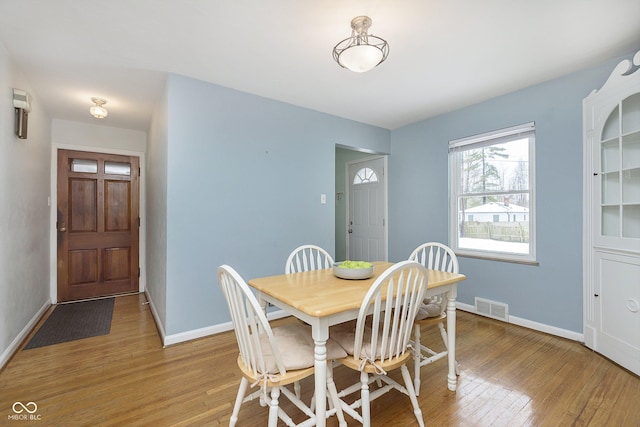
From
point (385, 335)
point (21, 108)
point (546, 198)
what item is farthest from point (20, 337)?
point (546, 198)

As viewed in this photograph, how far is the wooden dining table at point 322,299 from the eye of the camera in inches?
50.6

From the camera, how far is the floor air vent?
3054mm

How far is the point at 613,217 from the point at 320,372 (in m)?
2.63

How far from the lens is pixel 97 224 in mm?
3973

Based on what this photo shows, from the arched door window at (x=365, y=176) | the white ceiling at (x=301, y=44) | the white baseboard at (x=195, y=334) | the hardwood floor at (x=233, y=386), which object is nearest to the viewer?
the hardwood floor at (x=233, y=386)

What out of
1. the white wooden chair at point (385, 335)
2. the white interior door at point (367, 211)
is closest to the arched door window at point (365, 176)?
the white interior door at point (367, 211)

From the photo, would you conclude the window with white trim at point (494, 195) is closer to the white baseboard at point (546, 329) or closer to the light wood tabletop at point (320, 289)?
the white baseboard at point (546, 329)

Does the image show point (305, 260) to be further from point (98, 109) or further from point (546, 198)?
point (98, 109)

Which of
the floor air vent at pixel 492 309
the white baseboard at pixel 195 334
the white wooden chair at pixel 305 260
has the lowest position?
the white baseboard at pixel 195 334

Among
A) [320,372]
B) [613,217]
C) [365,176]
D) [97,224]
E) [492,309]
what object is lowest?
[492,309]

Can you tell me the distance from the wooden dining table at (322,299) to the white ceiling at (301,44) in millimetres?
1687

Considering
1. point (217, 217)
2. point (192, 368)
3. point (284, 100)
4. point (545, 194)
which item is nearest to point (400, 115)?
point (284, 100)

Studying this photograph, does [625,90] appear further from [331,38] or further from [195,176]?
[195,176]

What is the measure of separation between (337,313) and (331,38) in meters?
1.87
